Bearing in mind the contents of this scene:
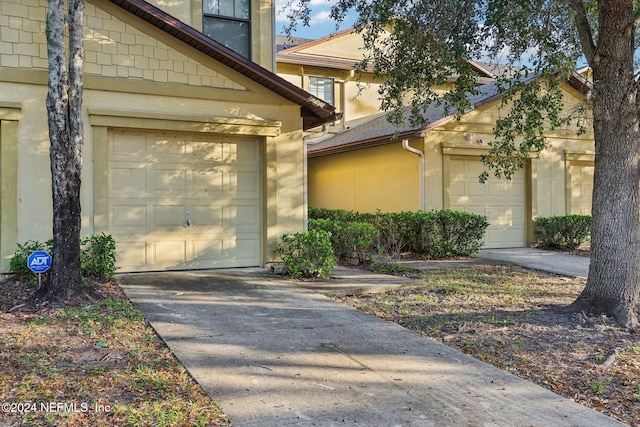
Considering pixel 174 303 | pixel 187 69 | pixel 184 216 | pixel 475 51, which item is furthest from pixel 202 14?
pixel 174 303

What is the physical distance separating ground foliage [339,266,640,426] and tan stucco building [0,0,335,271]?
117 inches

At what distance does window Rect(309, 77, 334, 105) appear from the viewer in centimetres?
1922

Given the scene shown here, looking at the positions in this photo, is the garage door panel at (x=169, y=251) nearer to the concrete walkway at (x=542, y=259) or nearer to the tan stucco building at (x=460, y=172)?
the tan stucco building at (x=460, y=172)

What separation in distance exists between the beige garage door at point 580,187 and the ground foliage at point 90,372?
1318 cm

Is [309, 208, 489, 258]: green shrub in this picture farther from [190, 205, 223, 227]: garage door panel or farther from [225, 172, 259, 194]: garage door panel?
[190, 205, 223, 227]: garage door panel

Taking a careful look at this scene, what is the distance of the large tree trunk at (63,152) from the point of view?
6414mm

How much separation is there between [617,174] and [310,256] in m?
4.78

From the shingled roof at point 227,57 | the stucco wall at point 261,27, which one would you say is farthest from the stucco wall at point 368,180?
the stucco wall at point 261,27

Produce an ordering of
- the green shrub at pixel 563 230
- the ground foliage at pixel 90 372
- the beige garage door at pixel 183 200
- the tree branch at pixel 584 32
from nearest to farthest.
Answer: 1. the ground foliage at pixel 90 372
2. the tree branch at pixel 584 32
3. the beige garage door at pixel 183 200
4. the green shrub at pixel 563 230

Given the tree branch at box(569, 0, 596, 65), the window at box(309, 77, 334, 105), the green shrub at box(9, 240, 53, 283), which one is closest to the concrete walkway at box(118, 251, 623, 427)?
the green shrub at box(9, 240, 53, 283)

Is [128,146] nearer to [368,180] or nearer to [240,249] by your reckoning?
[240,249]

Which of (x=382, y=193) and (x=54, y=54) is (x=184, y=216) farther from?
(x=382, y=193)

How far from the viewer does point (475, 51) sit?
7.72 metres

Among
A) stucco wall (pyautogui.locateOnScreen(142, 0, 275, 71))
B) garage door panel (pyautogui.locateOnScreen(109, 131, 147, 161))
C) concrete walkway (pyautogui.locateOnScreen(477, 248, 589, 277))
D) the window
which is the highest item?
the window
